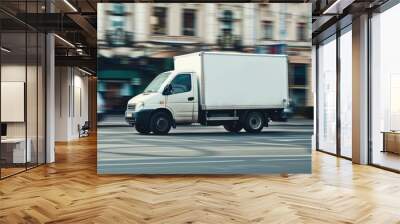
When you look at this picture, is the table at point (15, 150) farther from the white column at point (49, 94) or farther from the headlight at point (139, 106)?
the headlight at point (139, 106)

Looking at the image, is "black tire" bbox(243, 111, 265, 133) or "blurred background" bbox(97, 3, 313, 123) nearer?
"blurred background" bbox(97, 3, 313, 123)

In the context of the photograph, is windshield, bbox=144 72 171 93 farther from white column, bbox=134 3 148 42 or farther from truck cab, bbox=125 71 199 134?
white column, bbox=134 3 148 42

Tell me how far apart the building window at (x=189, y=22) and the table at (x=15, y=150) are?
137 inches

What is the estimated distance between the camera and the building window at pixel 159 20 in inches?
270

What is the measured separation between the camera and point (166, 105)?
695cm

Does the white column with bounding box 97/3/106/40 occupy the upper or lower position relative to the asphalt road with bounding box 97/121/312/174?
upper

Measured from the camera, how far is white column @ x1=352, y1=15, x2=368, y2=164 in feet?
27.2

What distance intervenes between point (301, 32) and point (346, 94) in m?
3.16

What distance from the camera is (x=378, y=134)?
8047 mm

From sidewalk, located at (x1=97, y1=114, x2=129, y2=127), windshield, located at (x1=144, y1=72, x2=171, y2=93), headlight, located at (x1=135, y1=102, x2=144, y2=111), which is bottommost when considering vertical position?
sidewalk, located at (x1=97, y1=114, x2=129, y2=127)

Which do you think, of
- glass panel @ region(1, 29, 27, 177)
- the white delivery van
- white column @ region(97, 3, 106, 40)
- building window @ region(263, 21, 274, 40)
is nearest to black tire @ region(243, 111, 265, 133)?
the white delivery van

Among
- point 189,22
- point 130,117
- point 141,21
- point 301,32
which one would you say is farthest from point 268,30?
point 130,117

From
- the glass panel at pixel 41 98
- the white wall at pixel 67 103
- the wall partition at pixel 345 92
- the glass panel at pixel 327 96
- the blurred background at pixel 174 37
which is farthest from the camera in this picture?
the white wall at pixel 67 103

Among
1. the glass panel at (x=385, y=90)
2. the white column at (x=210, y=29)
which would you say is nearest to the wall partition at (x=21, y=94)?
the white column at (x=210, y=29)
